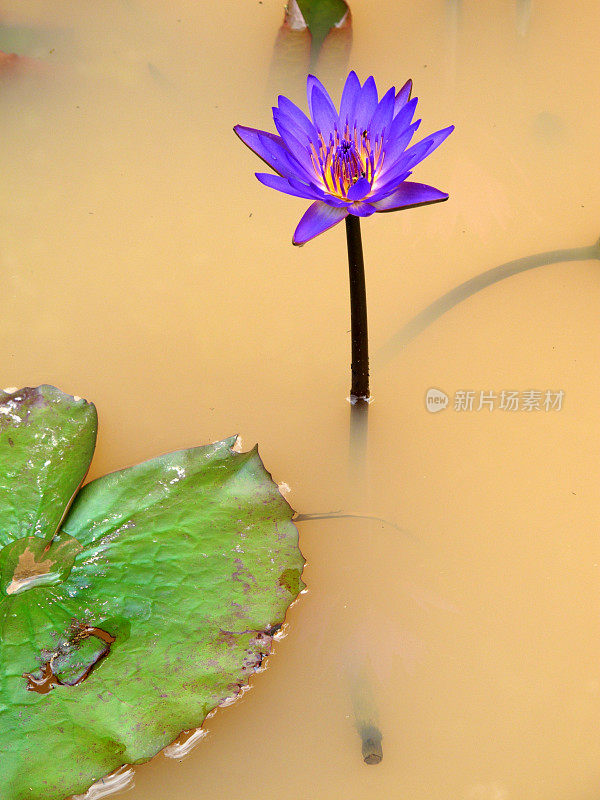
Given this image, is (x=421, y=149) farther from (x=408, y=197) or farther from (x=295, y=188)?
(x=295, y=188)

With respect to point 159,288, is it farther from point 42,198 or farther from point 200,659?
point 200,659

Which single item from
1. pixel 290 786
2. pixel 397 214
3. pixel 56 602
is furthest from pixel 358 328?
pixel 290 786

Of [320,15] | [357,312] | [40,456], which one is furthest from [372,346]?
[320,15]

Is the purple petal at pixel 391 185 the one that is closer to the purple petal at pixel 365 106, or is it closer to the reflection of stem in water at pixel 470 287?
the purple petal at pixel 365 106

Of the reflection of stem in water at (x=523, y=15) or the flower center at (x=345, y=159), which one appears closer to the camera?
the flower center at (x=345, y=159)

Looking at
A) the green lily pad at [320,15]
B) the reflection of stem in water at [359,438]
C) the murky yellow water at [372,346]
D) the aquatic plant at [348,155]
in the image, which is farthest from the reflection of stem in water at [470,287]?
the green lily pad at [320,15]

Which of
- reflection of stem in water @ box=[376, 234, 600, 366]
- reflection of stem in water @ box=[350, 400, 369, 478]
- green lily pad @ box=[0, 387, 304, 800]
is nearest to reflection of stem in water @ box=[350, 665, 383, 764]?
green lily pad @ box=[0, 387, 304, 800]

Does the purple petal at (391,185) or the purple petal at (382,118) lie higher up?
the purple petal at (382,118)
